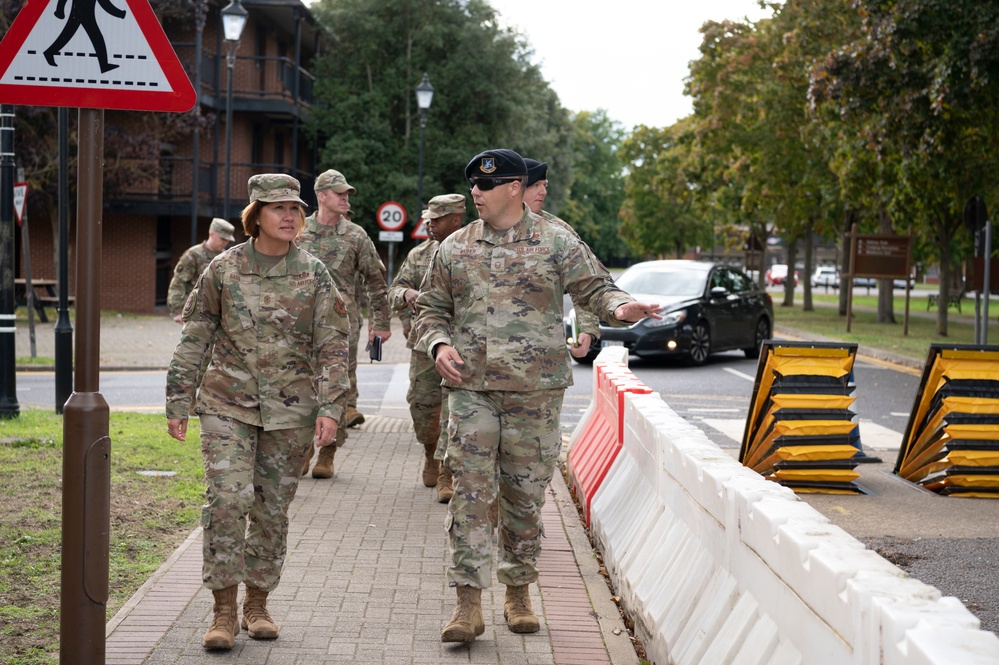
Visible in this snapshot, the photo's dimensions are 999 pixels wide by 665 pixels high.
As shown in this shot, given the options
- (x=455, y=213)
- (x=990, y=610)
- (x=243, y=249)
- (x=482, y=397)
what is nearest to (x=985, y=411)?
(x=990, y=610)

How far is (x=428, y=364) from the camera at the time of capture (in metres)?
8.41

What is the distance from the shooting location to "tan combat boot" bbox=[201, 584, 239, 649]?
16.3 feet

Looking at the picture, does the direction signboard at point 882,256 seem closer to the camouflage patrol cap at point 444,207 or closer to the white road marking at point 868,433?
the white road marking at point 868,433

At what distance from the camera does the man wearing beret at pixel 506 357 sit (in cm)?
530

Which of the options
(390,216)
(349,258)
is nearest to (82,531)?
(349,258)

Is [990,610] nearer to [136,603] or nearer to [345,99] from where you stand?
[136,603]

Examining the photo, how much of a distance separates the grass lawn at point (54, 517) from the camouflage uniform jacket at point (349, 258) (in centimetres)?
177

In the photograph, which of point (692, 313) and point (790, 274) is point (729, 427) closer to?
point (692, 313)

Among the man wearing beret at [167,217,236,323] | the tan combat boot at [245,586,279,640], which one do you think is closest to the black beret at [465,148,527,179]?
the tan combat boot at [245,586,279,640]

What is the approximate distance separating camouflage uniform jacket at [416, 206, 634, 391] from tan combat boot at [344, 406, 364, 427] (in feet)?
17.1

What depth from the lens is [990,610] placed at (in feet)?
19.4

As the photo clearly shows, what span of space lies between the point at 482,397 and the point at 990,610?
2.68 meters

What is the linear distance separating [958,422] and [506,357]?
501 cm

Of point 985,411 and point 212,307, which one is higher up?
point 212,307
